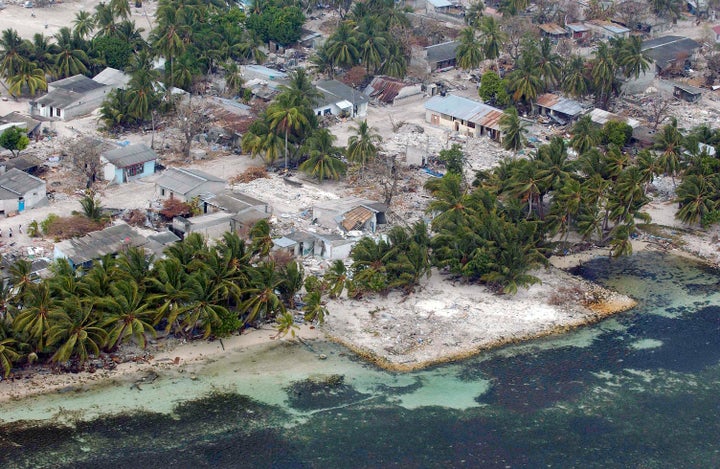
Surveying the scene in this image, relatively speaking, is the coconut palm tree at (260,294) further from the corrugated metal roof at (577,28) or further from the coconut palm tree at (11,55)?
the corrugated metal roof at (577,28)

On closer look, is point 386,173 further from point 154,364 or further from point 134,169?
point 154,364

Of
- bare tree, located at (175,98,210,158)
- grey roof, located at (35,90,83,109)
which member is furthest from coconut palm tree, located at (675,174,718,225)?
grey roof, located at (35,90,83,109)

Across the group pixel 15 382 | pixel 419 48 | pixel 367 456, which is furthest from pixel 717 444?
pixel 419 48

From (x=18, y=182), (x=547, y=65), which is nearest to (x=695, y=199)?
(x=547, y=65)

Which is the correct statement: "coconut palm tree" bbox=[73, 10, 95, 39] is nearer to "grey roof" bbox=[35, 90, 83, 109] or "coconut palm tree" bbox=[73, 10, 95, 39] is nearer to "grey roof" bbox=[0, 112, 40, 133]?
"grey roof" bbox=[35, 90, 83, 109]

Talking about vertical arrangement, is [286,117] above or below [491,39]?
below

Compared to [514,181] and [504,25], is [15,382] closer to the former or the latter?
[514,181]
